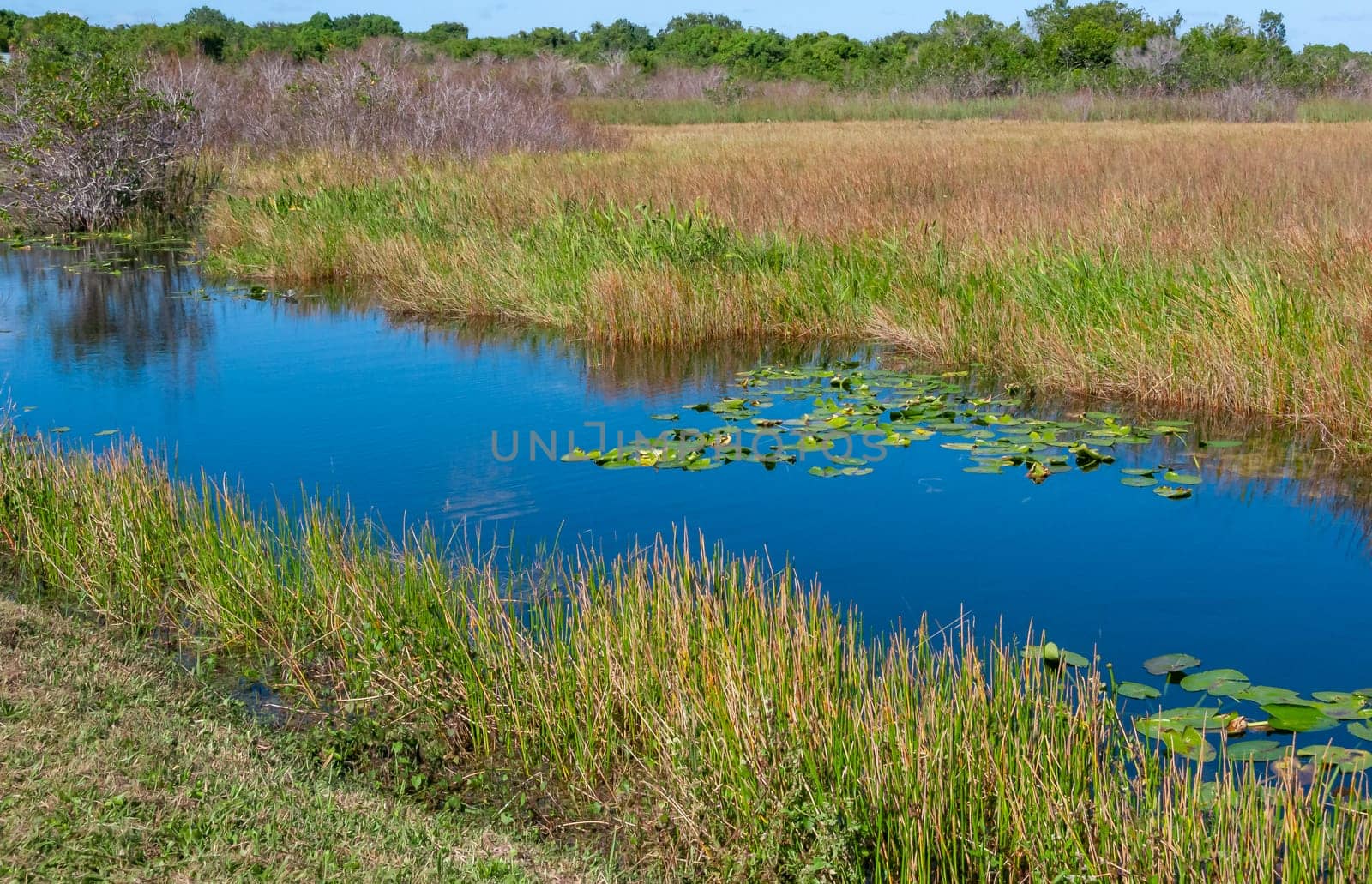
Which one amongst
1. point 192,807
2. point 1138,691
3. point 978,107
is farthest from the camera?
point 978,107

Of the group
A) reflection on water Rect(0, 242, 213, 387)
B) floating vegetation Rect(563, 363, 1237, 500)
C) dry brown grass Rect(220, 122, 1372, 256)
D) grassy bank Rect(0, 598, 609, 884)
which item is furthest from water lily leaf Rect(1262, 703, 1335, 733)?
reflection on water Rect(0, 242, 213, 387)

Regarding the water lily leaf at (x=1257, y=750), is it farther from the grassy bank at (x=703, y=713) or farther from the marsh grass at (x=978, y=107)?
the marsh grass at (x=978, y=107)

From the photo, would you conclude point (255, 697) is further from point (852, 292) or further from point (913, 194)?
point (913, 194)

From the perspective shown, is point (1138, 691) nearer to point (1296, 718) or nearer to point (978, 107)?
point (1296, 718)

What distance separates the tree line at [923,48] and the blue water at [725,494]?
10.5 m

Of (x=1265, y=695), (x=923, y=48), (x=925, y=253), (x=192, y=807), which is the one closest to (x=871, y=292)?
(x=925, y=253)

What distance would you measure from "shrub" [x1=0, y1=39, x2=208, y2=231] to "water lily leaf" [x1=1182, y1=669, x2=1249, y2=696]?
47.4ft

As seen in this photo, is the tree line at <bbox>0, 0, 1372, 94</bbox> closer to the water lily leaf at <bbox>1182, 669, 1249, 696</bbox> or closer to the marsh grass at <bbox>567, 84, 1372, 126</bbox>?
the marsh grass at <bbox>567, 84, 1372, 126</bbox>

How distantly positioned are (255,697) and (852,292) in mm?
6068

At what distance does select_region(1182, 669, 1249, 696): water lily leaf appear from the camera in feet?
12.8

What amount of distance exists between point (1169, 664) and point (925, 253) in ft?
18.7

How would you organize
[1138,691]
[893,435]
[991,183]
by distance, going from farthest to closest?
[991,183]
[893,435]
[1138,691]

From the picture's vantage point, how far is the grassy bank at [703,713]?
285cm

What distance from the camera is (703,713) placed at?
130 inches
